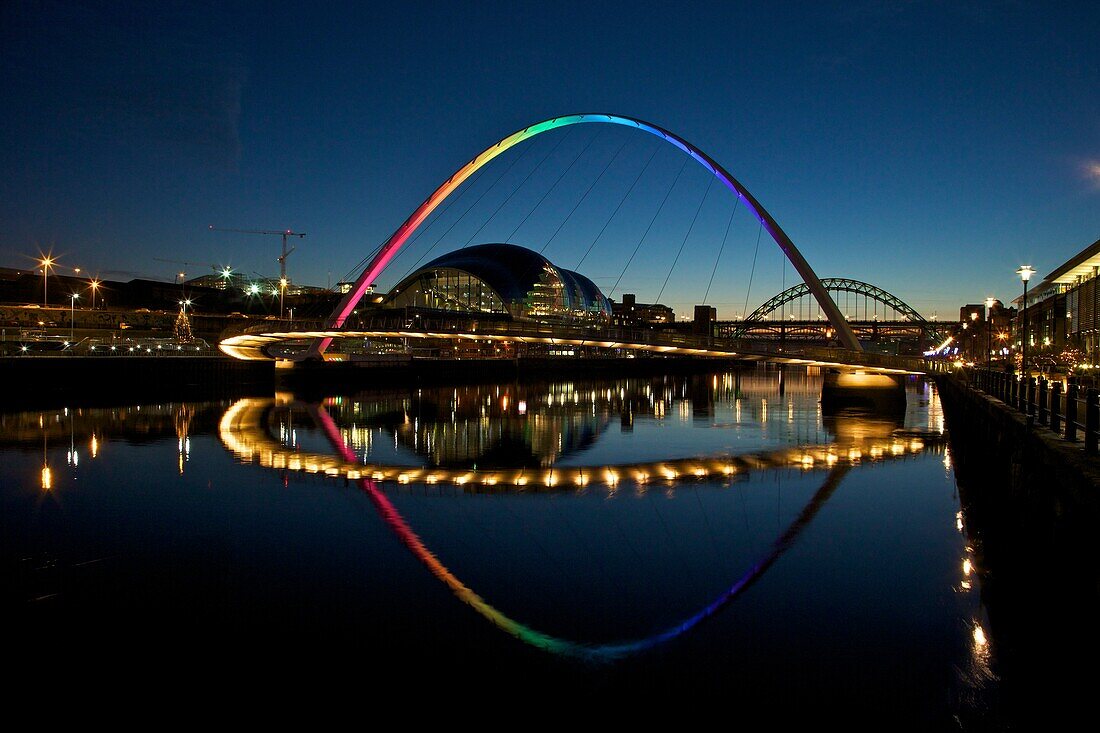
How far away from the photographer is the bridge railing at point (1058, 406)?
1079 cm

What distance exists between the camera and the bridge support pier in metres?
39.9

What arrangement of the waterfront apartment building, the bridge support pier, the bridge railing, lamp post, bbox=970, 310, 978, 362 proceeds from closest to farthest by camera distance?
the bridge railing < the bridge support pier < the waterfront apartment building < lamp post, bbox=970, 310, 978, 362

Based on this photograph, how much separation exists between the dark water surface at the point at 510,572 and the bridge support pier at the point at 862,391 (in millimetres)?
17164

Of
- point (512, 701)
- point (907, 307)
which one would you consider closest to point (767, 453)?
point (512, 701)

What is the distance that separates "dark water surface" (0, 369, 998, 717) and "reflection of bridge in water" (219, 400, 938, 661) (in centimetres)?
7

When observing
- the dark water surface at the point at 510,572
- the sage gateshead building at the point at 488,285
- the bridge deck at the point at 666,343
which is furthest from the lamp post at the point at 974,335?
the dark water surface at the point at 510,572

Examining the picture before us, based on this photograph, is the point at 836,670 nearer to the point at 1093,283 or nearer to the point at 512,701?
the point at 512,701

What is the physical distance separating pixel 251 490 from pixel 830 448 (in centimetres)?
1783

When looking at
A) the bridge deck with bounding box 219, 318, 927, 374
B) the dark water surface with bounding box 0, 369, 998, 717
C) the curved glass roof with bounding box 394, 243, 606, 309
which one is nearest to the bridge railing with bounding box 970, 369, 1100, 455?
the dark water surface with bounding box 0, 369, 998, 717

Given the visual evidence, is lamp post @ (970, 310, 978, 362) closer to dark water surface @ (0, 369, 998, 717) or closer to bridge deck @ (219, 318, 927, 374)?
bridge deck @ (219, 318, 927, 374)

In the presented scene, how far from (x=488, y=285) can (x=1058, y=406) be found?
83.5 meters

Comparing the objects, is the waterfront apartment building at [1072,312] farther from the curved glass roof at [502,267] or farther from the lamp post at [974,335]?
the curved glass roof at [502,267]

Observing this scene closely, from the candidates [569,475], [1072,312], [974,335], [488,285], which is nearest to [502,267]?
[488,285]

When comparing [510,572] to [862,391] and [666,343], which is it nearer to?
[666,343]
